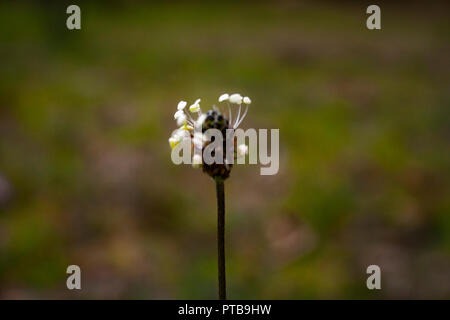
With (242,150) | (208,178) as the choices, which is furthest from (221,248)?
(208,178)

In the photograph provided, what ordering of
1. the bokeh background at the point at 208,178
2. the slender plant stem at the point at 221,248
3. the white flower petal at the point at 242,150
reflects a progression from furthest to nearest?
the bokeh background at the point at 208,178 < the white flower petal at the point at 242,150 < the slender plant stem at the point at 221,248

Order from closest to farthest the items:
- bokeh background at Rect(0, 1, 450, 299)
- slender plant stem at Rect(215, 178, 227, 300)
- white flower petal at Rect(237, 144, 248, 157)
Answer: slender plant stem at Rect(215, 178, 227, 300) → white flower petal at Rect(237, 144, 248, 157) → bokeh background at Rect(0, 1, 450, 299)

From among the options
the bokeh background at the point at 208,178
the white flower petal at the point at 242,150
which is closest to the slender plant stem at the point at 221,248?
the white flower petal at the point at 242,150

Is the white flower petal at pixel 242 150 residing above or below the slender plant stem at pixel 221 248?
above

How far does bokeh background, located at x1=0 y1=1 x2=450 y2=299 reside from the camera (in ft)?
12.7

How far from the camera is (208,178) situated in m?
5.39

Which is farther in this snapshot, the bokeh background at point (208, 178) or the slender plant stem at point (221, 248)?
the bokeh background at point (208, 178)

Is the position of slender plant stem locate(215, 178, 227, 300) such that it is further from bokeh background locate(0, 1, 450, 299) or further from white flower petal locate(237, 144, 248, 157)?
bokeh background locate(0, 1, 450, 299)

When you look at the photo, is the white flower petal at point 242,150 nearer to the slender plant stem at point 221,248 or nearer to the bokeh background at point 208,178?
the slender plant stem at point 221,248

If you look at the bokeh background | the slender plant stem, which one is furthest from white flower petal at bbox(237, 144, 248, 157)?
the bokeh background

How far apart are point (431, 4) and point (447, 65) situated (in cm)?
671

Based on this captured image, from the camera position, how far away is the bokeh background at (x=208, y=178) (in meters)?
3.86

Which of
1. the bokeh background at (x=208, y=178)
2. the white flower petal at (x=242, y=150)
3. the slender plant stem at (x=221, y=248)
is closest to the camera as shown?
the slender plant stem at (x=221, y=248)

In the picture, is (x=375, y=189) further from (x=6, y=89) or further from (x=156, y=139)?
(x=6, y=89)
